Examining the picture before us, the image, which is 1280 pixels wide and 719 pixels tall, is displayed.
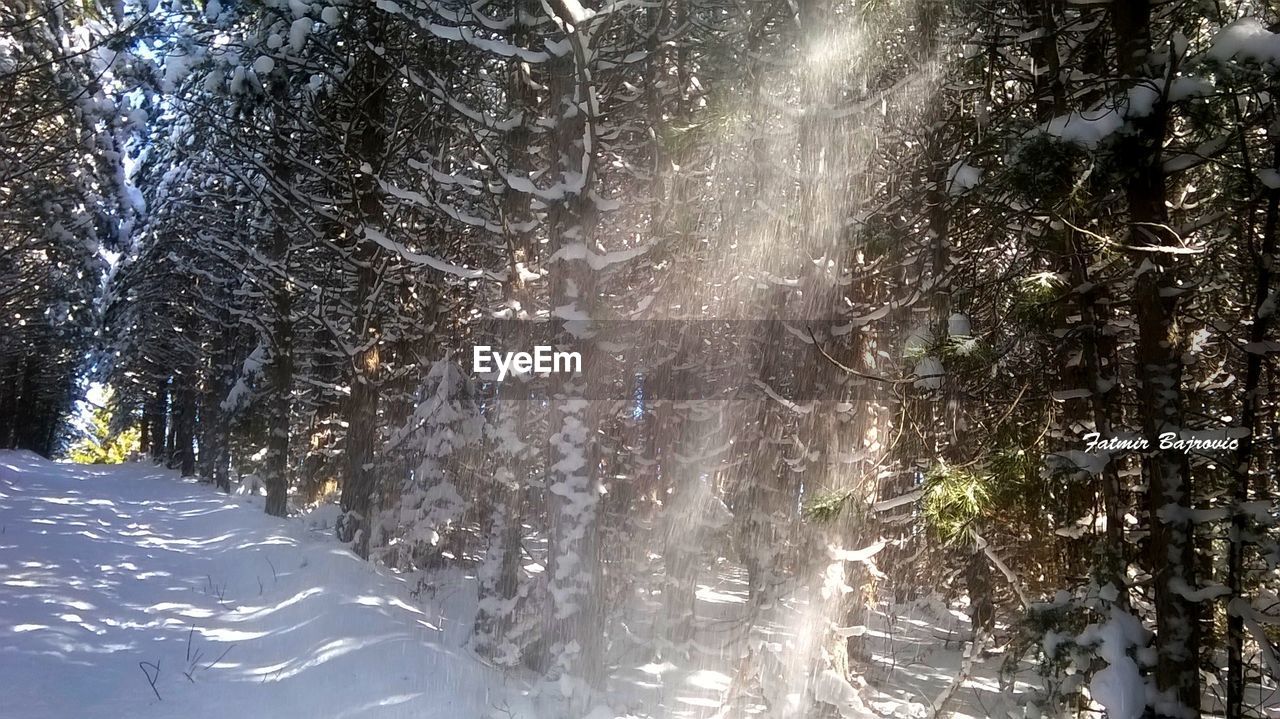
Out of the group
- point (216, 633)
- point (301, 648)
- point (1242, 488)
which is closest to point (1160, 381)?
point (1242, 488)

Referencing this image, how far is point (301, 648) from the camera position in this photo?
6.93 meters

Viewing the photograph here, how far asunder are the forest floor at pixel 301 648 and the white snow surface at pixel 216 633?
22 millimetres

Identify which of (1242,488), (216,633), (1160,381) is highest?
(1160,381)

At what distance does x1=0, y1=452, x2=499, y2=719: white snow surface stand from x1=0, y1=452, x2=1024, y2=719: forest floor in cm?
2

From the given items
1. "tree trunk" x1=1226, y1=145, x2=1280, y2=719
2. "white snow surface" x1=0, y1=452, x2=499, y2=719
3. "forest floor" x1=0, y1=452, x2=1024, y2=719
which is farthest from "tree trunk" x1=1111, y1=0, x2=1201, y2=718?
"white snow surface" x1=0, y1=452, x2=499, y2=719

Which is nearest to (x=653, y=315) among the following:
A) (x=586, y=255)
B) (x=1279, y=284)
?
(x=586, y=255)

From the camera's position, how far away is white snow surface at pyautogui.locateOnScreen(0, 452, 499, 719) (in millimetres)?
5445

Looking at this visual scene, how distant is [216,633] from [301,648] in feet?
3.49

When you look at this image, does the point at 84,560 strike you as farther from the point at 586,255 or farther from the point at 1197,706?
the point at 1197,706

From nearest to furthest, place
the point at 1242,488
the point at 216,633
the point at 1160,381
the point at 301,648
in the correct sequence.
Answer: the point at 1242,488 < the point at 1160,381 < the point at 301,648 < the point at 216,633

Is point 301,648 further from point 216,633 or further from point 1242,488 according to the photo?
point 1242,488

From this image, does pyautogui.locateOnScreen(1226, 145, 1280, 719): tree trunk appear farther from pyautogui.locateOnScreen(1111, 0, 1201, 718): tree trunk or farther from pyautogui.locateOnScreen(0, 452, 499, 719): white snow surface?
pyautogui.locateOnScreen(0, 452, 499, 719): white snow surface

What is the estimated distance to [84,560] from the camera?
382 inches

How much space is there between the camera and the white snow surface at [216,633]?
5445 millimetres
